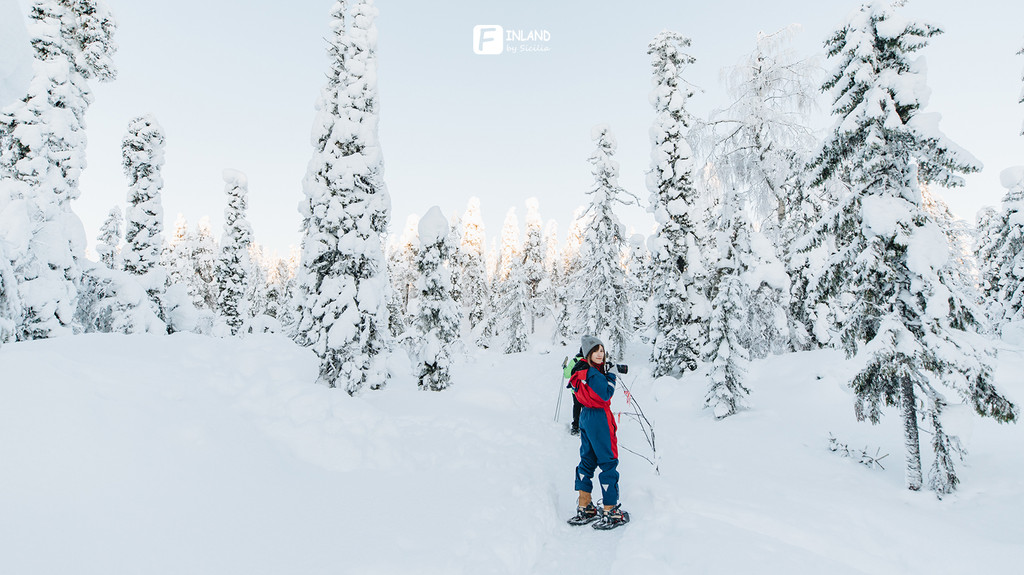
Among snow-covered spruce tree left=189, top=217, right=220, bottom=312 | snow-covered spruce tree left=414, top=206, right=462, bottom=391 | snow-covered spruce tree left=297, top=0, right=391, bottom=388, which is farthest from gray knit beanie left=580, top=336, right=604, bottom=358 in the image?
snow-covered spruce tree left=189, top=217, right=220, bottom=312

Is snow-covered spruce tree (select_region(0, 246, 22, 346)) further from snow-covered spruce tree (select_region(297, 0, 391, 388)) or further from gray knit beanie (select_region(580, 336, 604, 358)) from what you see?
gray knit beanie (select_region(580, 336, 604, 358))

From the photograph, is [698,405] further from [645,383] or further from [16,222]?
[16,222]

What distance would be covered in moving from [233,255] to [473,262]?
29.5 meters

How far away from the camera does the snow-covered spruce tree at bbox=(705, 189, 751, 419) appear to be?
1057 centimetres

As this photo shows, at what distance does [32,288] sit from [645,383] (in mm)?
19414

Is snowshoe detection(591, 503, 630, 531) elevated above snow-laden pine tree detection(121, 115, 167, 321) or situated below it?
below

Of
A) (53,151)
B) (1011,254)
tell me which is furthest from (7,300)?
(1011,254)

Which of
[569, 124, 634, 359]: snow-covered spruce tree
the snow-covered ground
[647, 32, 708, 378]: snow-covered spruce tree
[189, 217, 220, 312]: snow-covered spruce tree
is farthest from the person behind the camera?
[189, 217, 220, 312]: snow-covered spruce tree

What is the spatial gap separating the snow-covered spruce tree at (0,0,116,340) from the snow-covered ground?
8163 mm

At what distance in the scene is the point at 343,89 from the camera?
581 inches

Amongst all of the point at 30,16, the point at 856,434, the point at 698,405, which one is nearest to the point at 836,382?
the point at 856,434

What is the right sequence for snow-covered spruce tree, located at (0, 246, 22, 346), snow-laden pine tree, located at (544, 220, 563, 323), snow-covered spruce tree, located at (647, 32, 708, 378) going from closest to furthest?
snow-covered spruce tree, located at (0, 246, 22, 346)
snow-covered spruce tree, located at (647, 32, 708, 378)
snow-laden pine tree, located at (544, 220, 563, 323)

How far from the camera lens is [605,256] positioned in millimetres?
24266

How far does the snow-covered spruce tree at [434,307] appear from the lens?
17.4m
